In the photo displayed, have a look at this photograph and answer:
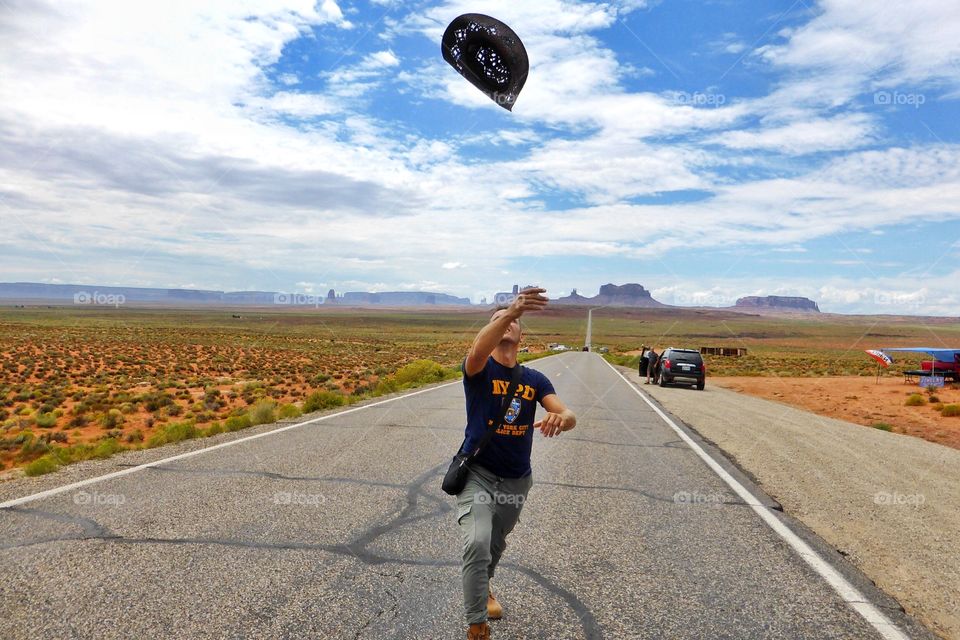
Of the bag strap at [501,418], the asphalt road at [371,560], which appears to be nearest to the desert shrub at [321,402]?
the asphalt road at [371,560]

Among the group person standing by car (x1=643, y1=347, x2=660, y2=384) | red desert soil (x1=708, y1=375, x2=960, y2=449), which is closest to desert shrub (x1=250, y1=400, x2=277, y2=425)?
red desert soil (x1=708, y1=375, x2=960, y2=449)

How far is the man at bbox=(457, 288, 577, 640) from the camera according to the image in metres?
3.27

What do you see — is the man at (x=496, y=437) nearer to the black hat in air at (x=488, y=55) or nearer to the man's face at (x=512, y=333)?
the man's face at (x=512, y=333)

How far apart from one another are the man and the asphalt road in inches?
27.8

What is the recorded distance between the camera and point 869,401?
24.6 meters

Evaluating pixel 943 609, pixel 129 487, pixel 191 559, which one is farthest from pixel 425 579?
pixel 129 487

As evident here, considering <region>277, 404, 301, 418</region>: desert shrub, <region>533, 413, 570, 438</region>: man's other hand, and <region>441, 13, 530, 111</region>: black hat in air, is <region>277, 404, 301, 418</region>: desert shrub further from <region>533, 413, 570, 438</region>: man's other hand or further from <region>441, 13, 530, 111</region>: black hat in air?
<region>441, 13, 530, 111</region>: black hat in air

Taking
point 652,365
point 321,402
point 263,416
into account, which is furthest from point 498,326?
point 652,365

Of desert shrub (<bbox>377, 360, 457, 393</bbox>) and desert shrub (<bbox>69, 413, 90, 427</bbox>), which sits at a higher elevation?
desert shrub (<bbox>377, 360, 457, 393</bbox>)

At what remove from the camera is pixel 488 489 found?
11.3 ft

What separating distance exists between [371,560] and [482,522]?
1.78 meters

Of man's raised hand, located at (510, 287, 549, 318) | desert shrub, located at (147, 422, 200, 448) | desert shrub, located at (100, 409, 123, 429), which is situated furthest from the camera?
desert shrub, located at (100, 409, 123, 429)

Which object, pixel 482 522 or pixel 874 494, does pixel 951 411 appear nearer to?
pixel 874 494

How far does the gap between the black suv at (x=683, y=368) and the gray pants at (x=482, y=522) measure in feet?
78.5
